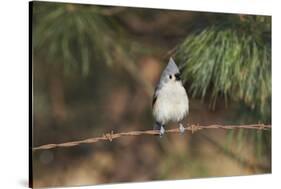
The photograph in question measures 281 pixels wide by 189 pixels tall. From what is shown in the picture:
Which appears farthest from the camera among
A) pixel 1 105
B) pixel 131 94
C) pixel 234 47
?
pixel 234 47

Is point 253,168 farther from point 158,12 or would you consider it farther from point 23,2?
point 23,2

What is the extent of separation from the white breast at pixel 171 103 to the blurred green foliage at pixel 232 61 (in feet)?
0.19

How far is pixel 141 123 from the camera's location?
235 cm

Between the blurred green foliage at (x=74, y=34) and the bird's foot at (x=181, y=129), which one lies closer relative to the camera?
the blurred green foliage at (x=74, y=34)

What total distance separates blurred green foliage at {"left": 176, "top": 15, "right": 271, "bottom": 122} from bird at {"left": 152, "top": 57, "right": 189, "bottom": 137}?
44mm

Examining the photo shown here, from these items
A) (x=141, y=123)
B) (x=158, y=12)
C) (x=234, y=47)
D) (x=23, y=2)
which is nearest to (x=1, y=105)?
(x=23, y=2)

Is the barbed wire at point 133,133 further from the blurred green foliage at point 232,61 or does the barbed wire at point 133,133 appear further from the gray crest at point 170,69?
the gray crest at point 170,69

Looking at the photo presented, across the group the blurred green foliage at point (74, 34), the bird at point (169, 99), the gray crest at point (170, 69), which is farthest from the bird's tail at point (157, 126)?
the blurred green foliage at point (74, 34)

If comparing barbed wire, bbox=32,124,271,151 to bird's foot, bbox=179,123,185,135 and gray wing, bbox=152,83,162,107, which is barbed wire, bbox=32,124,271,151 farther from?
gray wing, bbox=152,83,162,107

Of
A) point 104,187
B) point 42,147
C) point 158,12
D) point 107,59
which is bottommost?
point 104,187

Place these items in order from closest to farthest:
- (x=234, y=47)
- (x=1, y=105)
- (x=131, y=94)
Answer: (x=1, y=105), (x=131, y=94), (x=234, y=47)

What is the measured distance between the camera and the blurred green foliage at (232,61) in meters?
2.44

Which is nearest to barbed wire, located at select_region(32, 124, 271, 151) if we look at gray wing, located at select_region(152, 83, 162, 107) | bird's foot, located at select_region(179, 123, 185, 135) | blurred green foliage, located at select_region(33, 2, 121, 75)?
bird's foot, located at select_region(179, 123, 185, 135)
